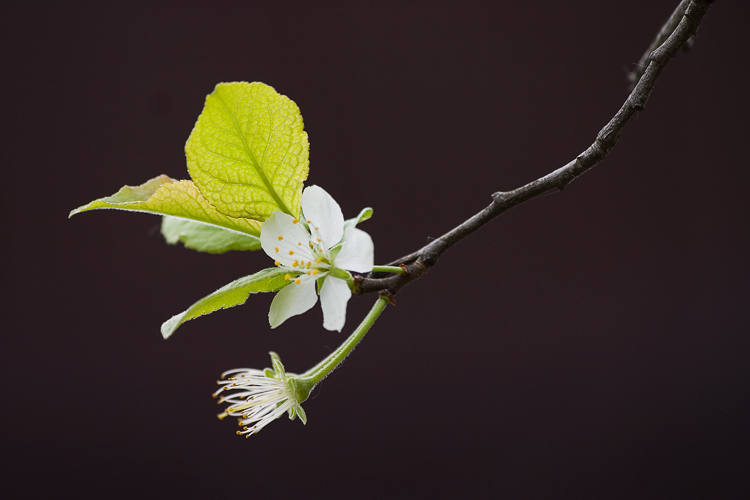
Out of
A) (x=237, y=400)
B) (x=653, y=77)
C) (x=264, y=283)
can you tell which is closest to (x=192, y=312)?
(x=264, y=283)

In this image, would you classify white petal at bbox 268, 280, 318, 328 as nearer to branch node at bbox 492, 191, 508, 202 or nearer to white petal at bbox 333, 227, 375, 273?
white petal at bbox 333, 227, 375, 273

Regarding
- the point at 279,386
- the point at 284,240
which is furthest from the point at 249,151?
the point at 279,386

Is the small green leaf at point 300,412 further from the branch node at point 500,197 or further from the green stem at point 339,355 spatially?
the branch node at point 500,197

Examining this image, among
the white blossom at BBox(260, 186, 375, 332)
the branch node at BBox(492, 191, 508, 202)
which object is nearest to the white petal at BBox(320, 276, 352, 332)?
the white blossom at BBox(260, 186, 375, 332)

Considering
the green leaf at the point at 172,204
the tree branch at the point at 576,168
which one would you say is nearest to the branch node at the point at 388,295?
the tree branch at the point at 576,168

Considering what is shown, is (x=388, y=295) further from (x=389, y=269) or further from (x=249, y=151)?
(x=249, y=151)

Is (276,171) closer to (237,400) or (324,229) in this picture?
(324,229)
